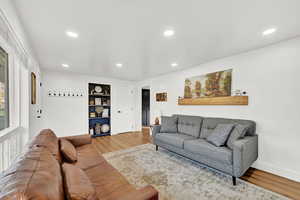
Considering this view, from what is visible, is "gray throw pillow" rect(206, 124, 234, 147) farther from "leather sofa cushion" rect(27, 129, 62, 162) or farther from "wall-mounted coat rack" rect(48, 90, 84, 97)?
"wall-mounted coat rack" rect(48, 90, 84, 97)

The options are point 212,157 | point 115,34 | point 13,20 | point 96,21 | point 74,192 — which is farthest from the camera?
point 212,157

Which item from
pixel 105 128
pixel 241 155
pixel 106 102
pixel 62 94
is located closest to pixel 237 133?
pixel 241 155

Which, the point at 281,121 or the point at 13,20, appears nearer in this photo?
the point at 13,20

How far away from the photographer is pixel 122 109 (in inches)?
212

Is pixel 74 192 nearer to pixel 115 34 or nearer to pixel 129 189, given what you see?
pixel 129 189

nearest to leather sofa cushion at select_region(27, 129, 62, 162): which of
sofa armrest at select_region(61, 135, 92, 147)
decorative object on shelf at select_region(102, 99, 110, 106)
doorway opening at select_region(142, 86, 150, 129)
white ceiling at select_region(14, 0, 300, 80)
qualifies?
sofa armrest at select_region(61, 135, 92, 147)

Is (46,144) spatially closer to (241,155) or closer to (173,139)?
(173,139)

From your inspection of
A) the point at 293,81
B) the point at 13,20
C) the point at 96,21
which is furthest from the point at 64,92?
the point at 293,81

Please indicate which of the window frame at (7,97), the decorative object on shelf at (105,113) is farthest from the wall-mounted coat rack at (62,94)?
the window frame at (7,97)

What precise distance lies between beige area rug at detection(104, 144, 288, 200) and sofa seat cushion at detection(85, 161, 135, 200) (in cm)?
71

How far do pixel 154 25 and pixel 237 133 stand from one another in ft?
7.21

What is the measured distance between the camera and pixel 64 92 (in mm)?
4133

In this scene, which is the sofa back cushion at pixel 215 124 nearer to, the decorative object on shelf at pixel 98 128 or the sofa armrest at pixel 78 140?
the sofa armrest at pixel 78 140

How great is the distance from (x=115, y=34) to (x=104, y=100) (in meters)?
3.63
